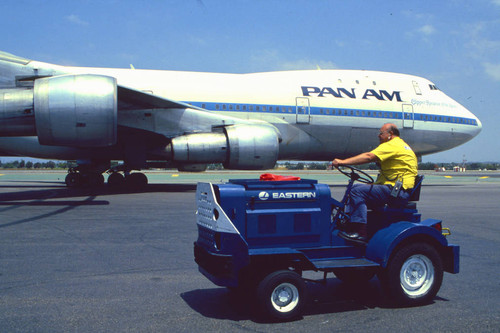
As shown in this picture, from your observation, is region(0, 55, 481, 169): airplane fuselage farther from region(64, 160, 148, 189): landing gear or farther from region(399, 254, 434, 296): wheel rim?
region(399, 254, 434, 296): wheel rim

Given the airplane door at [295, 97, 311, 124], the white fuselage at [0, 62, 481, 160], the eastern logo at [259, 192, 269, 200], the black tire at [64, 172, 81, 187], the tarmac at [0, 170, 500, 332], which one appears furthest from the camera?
the black tire at [64, 172, 81, 187]

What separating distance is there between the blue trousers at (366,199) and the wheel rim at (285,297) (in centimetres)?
107

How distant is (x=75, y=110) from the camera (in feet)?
42.0

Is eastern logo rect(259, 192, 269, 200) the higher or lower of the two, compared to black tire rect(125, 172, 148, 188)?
higher

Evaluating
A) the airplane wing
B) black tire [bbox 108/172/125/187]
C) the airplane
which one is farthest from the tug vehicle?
black tire [bbox 108/172/125/187]

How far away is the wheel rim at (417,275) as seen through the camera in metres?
4.78

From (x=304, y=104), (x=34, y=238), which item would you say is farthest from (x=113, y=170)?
(x=34, y=238)

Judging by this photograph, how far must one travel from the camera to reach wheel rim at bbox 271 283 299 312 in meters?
4.25

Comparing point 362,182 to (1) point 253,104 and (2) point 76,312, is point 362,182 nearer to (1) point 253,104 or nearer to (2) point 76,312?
(2) point 76,312

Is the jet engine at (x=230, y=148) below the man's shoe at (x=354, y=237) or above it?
above

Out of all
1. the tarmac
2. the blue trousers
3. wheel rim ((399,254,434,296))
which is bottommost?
the tarmac

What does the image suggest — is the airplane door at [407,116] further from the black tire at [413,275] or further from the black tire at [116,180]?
the black tire at [413,275]

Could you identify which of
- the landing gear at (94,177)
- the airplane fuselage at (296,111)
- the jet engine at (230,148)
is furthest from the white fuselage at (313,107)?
the landing gear at (94,177)

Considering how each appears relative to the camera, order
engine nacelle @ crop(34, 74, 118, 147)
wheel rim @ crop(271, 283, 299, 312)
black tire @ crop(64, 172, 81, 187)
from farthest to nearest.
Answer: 1. black tire @ crop(64, 172, 81, 187)
2. engine nacelle @ crop(34, 74, 118, 147)
3. wheel rim @ crop(271, 283, 299, 312)
